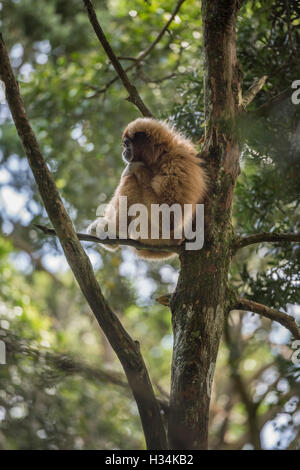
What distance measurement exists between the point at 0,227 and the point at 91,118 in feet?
14.2

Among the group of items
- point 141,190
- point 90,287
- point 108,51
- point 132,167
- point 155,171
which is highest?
point 108,51

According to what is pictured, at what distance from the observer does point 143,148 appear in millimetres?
3709

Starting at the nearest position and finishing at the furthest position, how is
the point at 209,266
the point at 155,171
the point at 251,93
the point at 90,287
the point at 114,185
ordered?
the point at 90,287 → the point at 209,266 → the point at 251,93 → the point at 155,171 → the point at 114,185

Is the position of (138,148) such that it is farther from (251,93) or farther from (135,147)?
(251,93)

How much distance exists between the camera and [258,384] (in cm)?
805

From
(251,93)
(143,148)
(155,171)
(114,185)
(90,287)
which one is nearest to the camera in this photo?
(90,287)

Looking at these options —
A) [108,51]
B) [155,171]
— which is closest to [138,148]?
[155,171]

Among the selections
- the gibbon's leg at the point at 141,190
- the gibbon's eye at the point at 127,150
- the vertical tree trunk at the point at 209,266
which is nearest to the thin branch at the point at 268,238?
the vertical tree trunk at the point at 209,266

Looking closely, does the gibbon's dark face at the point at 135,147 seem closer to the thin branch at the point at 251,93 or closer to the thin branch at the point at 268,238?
the thin branch at the point at 251,93

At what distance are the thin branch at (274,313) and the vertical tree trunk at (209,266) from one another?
0.41 feet

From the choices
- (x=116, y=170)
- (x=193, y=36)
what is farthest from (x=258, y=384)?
(x=193, y=36)

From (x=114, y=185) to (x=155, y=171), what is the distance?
11.1 ft

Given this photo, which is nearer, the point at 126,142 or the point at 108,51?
the point at 108,51

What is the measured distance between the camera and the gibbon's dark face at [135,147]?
146 inches
